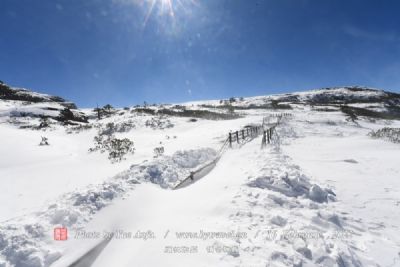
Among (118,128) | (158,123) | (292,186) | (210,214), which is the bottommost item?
(210,214)

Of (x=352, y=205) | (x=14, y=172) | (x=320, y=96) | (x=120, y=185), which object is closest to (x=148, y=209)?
(x=120, y=185)

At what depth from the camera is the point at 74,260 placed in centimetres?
522

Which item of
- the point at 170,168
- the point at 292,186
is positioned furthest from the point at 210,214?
the point at 170,168

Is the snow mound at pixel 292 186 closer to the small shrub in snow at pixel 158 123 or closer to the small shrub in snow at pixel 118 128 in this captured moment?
the small shrub in snow at pixel 158 123

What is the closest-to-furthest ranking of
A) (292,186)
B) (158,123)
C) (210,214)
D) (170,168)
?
1. (210,214)
2. (292,186)
3. (170,168)
4. (158,123)

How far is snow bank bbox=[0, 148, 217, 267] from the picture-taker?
504cm

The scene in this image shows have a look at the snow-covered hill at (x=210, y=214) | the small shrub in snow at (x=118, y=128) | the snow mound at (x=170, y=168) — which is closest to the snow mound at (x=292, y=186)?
the snow-covered hill at (x=210, y=214)

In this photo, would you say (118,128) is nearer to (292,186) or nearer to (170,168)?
(170,168)

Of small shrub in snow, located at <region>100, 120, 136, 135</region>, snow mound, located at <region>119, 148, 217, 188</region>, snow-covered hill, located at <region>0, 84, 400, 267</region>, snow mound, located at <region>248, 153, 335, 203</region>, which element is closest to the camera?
snow-covered hill, located at <region>0, 84, 400, 267</region>

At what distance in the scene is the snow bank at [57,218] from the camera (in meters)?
5.04

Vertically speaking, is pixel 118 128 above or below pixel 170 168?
above

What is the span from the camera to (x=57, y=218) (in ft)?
21.2

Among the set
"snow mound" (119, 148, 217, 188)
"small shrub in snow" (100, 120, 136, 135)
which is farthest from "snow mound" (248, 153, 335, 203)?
"small shrub in snow" (100, 120, 136, 135)

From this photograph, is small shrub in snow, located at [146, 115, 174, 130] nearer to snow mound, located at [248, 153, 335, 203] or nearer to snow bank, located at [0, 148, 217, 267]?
snow bank, located at [0, 148, 217, 267]
